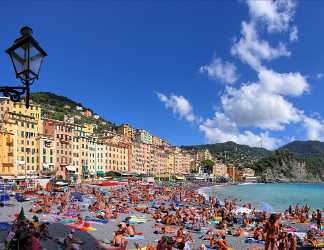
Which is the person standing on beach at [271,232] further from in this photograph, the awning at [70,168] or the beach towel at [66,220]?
the awning at [70,168]

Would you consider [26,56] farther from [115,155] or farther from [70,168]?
[115,155]

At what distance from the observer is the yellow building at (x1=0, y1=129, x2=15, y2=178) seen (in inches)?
2430

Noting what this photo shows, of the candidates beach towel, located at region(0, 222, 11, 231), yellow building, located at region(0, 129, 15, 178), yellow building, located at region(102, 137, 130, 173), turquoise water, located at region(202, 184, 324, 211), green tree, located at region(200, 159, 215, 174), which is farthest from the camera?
green tree, located at region(200, 159, 215, 174)

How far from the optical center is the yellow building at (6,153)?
61719 mm

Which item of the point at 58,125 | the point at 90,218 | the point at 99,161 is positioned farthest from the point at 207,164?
the point at 90,218

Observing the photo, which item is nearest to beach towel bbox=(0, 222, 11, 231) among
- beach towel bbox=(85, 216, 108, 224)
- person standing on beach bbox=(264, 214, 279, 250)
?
beach towel bbox=(85, 216, 108, 224)

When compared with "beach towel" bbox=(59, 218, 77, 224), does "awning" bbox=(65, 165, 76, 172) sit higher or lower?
higher

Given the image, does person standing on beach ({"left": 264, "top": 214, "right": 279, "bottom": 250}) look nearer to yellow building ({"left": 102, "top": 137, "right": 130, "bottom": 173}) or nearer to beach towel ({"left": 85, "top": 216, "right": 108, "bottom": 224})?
beach towel ({"left": 85, "top": 216, "right": 108, "bottom": 224})

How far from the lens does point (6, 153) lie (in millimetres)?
62750

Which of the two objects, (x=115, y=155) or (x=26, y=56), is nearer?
(x=26, y=56)

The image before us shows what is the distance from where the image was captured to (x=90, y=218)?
26.8 meters

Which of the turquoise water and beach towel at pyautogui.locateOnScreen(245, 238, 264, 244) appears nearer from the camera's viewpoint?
beach towel at pyautogui.locateOnScreen(245, 238, 264, 244)

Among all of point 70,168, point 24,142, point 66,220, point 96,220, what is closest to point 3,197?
point 66,220

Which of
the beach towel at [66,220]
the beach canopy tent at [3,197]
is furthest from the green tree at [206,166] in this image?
the beach towel at [66,220]
